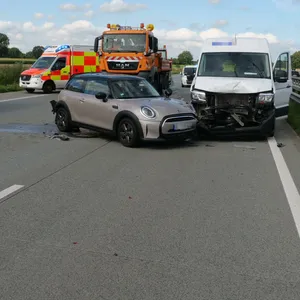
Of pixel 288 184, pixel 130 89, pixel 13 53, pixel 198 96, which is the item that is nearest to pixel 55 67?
pixel 130 89

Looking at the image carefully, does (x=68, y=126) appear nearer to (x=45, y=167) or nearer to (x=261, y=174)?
(x=45, y=167)

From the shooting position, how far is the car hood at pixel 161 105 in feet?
31.3

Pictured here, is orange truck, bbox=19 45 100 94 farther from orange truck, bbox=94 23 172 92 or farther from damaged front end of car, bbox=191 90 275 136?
damaged front end of car, bbox=191 90 275 136

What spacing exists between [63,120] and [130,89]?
2.02 m

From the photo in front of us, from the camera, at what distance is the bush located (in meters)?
30.6

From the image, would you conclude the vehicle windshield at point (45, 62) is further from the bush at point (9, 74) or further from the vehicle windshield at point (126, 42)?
the vehicle windshield at point (126, 42)

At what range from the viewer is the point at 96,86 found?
10688 mm

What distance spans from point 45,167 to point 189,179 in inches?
96.5

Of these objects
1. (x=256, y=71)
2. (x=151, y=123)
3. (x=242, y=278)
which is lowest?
(x=242, y=278)

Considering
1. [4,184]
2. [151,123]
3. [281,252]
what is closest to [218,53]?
[151,123]

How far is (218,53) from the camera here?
39.1ft

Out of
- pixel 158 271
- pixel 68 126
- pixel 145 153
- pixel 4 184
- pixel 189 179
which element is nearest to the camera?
pixel 158 271

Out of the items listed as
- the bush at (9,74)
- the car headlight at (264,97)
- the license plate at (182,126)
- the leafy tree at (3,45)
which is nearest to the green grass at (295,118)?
the car headlight at (264,97)

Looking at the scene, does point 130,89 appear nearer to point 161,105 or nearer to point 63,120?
point 161,105
